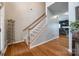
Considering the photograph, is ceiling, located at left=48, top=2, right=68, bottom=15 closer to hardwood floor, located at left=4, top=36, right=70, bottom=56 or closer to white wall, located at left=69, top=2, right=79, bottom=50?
white wall, located at left=69, top=2, right=79, bottom=50

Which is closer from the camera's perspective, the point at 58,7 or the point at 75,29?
the point at 75,29

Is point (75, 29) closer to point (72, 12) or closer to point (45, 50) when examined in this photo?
point (72, 12)

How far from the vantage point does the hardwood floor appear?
8.49 ft

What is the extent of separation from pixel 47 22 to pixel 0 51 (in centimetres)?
122

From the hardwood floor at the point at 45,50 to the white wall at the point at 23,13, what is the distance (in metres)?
0.24

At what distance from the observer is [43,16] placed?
8.76 feet

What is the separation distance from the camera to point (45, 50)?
8.57 ft

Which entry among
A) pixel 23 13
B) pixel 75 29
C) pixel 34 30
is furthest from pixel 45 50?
pixel 23 13

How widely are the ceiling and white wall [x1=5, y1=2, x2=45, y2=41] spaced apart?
222 millimetres

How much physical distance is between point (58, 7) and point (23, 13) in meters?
0.80

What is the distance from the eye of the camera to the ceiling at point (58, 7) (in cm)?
263

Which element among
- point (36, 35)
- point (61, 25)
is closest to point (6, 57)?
point (36, 35)

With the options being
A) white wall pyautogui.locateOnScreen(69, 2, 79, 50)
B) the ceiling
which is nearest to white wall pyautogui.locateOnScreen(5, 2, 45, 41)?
the ceiling

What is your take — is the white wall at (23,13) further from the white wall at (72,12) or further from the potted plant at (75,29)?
the potted plant at (75,29)
